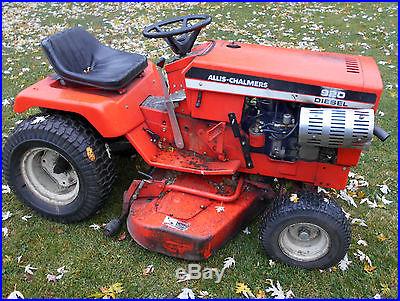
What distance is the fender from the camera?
327 centimetres

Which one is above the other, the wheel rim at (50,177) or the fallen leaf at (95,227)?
the wheel rim at (50,177)

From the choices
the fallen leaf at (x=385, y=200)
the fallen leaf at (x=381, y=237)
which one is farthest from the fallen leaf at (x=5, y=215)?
the fallen leaf at (x=385, y=200)

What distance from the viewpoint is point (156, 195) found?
11.3 ft

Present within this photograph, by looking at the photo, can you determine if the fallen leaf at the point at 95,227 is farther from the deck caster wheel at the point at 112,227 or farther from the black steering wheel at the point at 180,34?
the black steering wheel at the point at 180,34

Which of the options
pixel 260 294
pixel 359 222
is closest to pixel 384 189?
pixel 359 222

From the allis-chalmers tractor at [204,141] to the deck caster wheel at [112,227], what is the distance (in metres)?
0.01

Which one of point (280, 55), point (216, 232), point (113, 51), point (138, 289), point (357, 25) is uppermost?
point (280, 55)

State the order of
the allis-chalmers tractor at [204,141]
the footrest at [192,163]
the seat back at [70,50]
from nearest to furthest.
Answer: the allis-chalmers tractor at [204,141] → the footrest at [192,163] → the seat back at [70,50]

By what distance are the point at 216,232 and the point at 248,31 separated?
572 cm

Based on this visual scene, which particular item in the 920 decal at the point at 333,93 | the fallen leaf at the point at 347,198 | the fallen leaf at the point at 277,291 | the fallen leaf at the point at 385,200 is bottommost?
the fallen leaf at the point at 385,200

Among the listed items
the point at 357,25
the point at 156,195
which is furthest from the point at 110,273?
the point at 357,25

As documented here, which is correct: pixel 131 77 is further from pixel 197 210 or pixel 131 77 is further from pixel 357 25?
pixel 357 25

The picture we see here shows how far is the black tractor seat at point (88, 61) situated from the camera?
132 inches

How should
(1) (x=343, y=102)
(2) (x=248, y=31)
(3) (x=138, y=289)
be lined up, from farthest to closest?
(2) (x=248, y=31) → (3) (x=138, y=289) → (1) (x=343, y=102)
